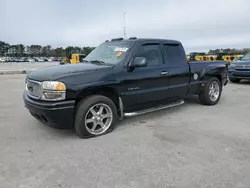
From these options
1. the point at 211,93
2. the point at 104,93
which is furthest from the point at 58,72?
the point at 211,93

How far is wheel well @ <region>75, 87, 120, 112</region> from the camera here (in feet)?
12.7

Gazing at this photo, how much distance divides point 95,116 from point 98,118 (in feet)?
0.24

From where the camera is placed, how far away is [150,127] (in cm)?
449

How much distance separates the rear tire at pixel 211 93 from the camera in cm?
609

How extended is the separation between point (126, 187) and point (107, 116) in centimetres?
177

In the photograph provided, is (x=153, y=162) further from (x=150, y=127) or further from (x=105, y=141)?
(x=150, y=127)

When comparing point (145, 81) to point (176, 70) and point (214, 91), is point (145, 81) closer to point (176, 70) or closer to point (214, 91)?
point (176, 70)

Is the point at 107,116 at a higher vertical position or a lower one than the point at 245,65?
lower

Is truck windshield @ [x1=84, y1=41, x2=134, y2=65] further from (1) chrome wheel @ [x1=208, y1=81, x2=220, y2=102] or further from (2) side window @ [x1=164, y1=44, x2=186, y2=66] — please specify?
(1) chrome wheel @ [x1=208, y1=81, x2=220, y2=102]

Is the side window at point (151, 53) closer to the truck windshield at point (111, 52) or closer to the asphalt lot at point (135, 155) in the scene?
A: the truck windshield at point (111, 52)

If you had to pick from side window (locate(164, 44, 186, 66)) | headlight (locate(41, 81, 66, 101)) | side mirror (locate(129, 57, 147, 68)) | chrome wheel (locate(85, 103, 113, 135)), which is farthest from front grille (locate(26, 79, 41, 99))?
side window (locate(164, 44, 186, 66))

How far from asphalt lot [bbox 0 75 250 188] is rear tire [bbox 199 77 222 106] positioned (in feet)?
3.63

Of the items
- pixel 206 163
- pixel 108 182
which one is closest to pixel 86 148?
pixel 108 182

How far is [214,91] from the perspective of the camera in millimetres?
6395
